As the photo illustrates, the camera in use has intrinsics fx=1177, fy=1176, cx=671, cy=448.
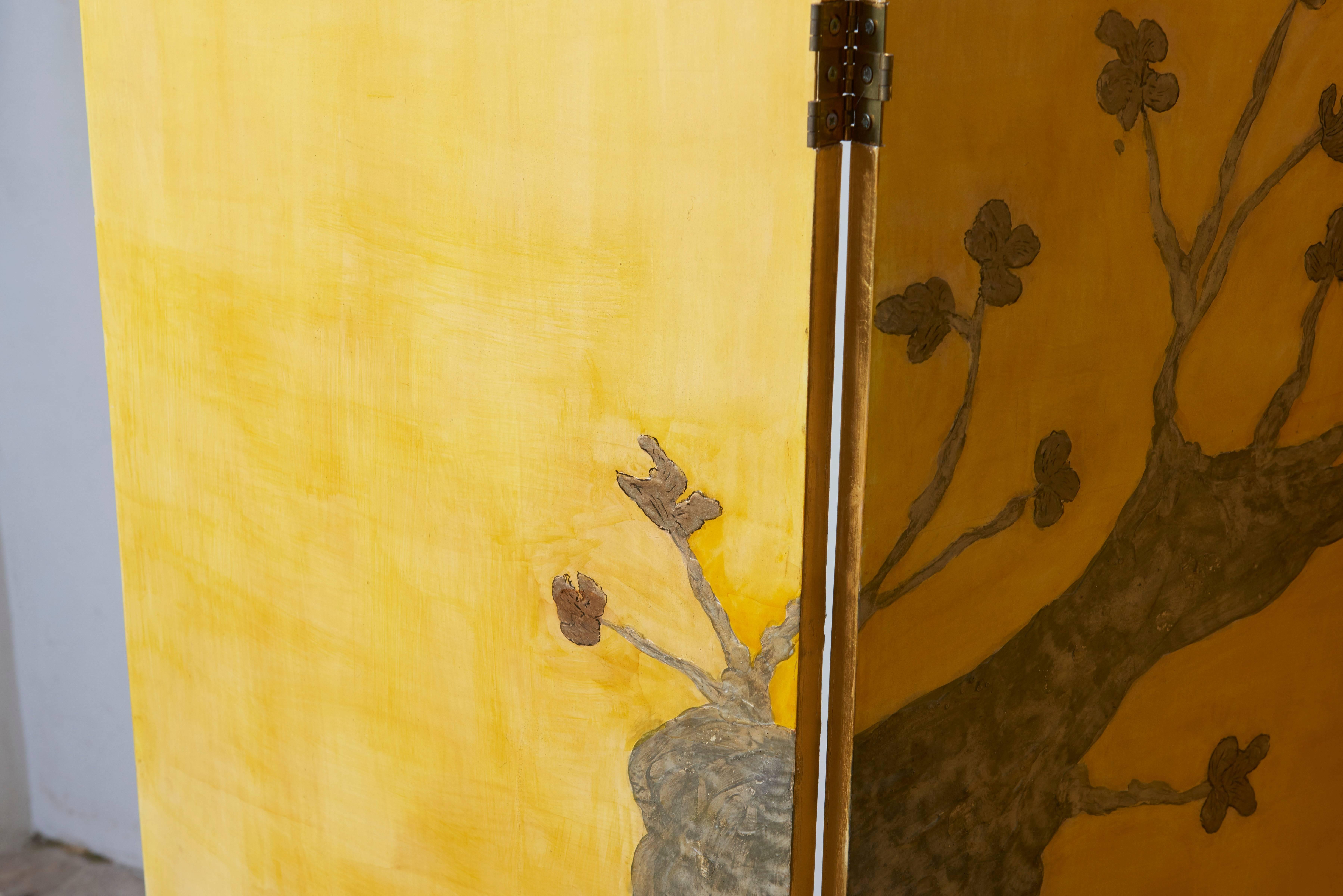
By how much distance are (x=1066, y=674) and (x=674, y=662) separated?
39 cm

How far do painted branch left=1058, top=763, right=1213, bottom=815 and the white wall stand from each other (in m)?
1.69

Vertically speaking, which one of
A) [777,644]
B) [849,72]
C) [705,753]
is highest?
[849,72]

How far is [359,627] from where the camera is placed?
3.99ft

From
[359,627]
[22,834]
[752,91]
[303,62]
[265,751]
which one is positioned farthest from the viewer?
[22,834]

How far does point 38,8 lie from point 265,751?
1.34 meters

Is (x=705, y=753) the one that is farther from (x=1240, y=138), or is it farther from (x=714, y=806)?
(x=1240, y=138)

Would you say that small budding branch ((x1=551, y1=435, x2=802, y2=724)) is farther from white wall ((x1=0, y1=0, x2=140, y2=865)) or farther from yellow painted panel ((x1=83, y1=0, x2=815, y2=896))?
white wall ((x1=0, y1=0, x2=140, y2=865))

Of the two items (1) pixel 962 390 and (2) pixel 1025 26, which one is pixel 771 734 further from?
(2) pixel 1025 26

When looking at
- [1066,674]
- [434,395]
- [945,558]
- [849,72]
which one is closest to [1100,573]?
[1066,674]

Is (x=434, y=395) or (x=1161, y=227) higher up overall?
(x=1161, y=227)

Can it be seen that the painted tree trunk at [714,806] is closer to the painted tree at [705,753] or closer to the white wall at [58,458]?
the painted tree at [705,753]

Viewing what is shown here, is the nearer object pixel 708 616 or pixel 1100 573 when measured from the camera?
pixel 708 616

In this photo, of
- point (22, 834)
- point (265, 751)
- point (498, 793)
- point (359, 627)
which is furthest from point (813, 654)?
point (22, 834)

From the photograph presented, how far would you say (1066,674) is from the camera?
1120mm
